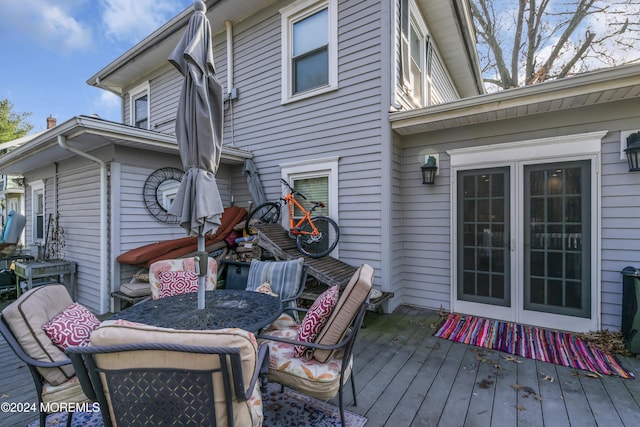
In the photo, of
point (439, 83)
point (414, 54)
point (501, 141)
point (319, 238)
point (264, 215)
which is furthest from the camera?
point (439, 83)

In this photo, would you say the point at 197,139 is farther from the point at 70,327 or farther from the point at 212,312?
the point at 70,327

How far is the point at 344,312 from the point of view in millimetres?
1849

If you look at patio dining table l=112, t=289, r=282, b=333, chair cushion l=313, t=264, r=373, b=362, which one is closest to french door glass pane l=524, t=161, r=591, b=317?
chair cushion l=313, t=264, r=373, b=362

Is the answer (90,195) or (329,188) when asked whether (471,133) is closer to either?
(329,188)

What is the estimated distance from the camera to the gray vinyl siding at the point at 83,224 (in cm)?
465

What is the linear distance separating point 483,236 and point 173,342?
4038mm

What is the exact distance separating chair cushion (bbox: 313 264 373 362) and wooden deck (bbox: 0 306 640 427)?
0.73 metres

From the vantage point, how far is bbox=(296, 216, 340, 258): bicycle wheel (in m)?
4.68

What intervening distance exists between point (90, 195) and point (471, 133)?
19.2ft

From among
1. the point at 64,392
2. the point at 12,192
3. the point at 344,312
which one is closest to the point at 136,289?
the point at 64,392

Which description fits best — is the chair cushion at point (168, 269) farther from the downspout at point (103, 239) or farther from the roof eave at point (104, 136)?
the roof eave at point (104, 136)

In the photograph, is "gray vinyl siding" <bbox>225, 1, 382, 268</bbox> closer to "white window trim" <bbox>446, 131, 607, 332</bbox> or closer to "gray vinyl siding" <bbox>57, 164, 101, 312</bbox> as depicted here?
"white window trim" <bbox>446, 131, 607, 332</bbox>

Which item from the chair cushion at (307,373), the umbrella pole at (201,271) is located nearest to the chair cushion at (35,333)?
the umbrella pole at (201,271)

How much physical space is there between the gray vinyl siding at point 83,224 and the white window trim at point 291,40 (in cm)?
333
